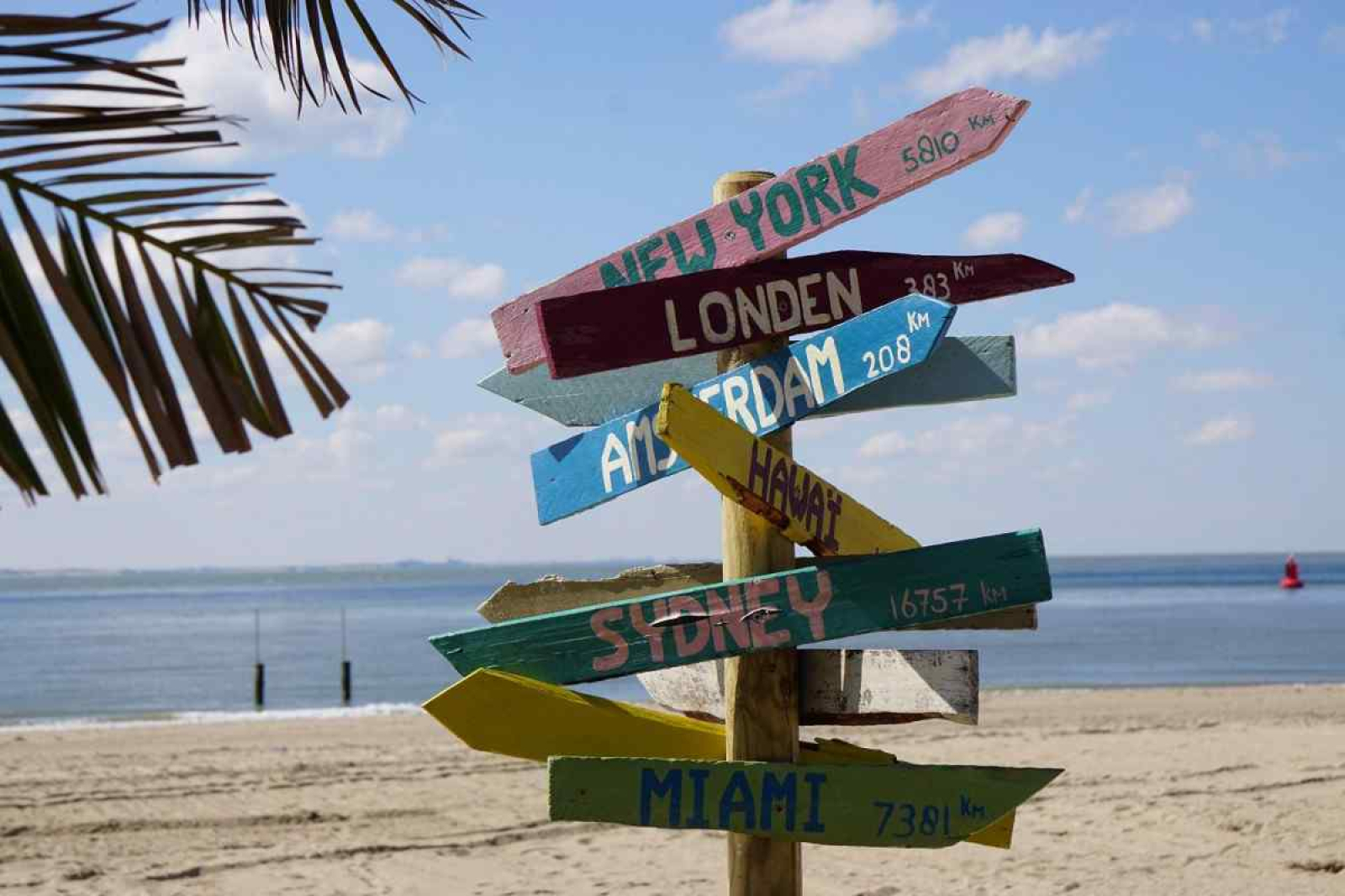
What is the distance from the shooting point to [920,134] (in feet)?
11.8

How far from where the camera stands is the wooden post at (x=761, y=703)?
3723 mm

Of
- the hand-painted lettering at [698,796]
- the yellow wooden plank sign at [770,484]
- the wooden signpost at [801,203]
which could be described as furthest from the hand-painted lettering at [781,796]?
the wooden signpost at [801,203]

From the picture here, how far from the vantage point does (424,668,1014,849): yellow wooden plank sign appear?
10.9 feet

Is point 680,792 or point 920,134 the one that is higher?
point 920,134

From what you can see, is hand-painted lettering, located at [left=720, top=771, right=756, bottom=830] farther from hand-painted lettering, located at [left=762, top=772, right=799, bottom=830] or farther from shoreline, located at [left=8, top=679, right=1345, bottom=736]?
shoreline, located at [left=8, top=679, right=1345, bottom=736]

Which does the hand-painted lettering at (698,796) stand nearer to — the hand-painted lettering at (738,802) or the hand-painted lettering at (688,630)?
the hand-painted lettering at (738,802)

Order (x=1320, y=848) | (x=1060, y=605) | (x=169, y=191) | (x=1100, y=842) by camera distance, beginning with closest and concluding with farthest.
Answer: (x=169, y=191) → (x=1320, y=848) → (x=1100, y=842) → (x=1060, y=605)

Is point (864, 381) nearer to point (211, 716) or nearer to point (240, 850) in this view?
point (240, 850)

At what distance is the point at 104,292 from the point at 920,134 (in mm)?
2598

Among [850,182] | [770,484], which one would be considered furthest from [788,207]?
[770,484]

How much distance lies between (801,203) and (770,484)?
814 mm

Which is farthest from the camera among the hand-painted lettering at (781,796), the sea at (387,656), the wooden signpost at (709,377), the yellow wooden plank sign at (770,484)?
the sea at (387,656)

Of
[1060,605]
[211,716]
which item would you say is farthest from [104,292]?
[1060,605]

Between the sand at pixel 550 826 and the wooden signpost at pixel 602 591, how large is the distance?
175 inches
